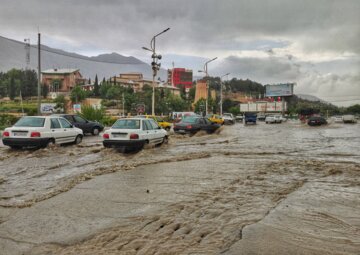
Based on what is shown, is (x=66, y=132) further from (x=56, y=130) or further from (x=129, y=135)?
(x=129, y=135)

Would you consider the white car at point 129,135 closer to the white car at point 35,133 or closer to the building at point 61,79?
the white car at point 35,133

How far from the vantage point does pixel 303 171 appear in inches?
403

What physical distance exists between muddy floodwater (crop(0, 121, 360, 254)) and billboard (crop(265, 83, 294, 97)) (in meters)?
99.3

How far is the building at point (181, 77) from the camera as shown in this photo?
572ft

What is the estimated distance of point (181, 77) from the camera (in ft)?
578

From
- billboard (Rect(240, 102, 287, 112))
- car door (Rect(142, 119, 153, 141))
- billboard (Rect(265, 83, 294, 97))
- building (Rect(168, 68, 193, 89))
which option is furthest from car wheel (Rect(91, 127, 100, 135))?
building (Rect(168, 68, 193, 89))

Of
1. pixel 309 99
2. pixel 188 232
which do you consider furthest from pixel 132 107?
pixel 309 99

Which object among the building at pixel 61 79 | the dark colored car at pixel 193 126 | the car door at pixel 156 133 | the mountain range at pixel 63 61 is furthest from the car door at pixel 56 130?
the building at pixel 61 79

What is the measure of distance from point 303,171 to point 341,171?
1.06 meters

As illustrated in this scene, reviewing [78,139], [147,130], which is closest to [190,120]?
[78,139]

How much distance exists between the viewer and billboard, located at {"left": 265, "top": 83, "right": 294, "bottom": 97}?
349 feet

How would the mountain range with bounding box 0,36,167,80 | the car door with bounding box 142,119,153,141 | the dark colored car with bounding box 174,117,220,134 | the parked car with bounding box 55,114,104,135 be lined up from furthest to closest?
the mountain range with bounding box 0,36,167,80 → the dark colored car with bounding box 174,117,220,134 → the parked car with bounding box 55,114,104,135 → the car door with bounding box 142,119,153,141

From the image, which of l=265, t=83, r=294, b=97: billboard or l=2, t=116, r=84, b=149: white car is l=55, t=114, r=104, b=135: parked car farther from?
l=265, t=83, r=294, b=97: billboard

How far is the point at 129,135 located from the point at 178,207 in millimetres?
7600
